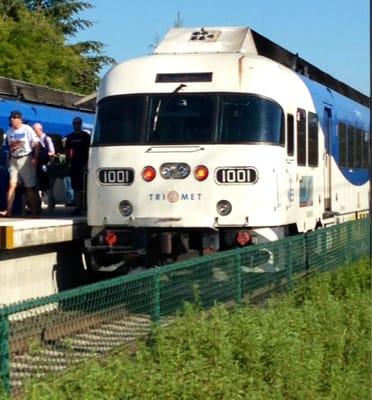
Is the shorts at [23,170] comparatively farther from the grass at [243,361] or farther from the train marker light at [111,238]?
the grass at [243,361]

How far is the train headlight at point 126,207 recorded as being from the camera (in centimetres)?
1298

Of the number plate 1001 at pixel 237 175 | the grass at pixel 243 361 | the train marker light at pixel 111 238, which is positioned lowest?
the grass at pixel 243 361

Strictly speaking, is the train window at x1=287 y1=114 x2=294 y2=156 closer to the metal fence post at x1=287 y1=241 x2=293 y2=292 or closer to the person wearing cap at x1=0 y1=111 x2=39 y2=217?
the metal fence post at x1=287 y1=241 x2=293 y2=292

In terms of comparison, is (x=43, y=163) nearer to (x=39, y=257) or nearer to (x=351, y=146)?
(x=39, y=257)

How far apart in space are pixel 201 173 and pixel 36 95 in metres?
9.40

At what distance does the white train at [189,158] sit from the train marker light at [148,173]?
0.01 meters

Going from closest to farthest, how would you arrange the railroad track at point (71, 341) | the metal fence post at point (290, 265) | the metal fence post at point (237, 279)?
the railroad track at point (71, 341) < the metal fence post at point (237, 279) < the metal fence post at point (290, 265)

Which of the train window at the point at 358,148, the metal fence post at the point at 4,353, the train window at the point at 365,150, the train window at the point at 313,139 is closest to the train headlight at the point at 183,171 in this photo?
the train window at the point at 313,139

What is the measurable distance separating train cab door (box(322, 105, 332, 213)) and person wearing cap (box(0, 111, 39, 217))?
16.3 ft

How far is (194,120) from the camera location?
13055 millimetres

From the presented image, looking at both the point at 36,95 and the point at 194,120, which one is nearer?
the point at 194,120

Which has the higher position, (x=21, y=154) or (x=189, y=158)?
(x=21, y=154)

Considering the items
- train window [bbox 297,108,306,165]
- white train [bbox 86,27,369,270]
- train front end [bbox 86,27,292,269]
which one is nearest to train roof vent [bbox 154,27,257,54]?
white train [bbox 86,27,369,270]

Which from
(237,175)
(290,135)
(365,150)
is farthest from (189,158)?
(365,150)
